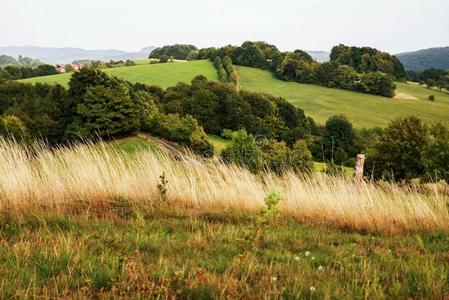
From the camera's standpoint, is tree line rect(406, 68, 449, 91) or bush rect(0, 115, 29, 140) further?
tree line rect(406, 68, 449, 91)

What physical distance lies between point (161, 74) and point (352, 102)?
157 feet

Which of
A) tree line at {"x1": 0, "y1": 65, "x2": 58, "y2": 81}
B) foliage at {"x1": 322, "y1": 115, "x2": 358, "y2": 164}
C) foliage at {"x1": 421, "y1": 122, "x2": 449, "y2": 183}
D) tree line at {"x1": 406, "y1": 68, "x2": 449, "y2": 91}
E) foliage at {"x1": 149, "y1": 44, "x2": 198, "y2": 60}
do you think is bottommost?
foliage at {"x1": 322, "y1": 115, "x2": 358, "y2": 164}

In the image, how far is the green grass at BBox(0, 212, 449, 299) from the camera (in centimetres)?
308

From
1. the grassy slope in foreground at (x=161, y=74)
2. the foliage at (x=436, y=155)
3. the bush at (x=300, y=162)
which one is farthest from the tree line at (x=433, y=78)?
the foliage at (x=436, y=155)

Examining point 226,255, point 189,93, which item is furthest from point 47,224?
point 189,93

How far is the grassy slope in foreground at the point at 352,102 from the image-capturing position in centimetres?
8544

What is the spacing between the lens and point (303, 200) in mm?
6707

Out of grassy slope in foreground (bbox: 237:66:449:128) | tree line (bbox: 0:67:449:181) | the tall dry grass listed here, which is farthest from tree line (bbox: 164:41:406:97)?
the tall dry grass

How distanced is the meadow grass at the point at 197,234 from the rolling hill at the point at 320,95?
3060 inches

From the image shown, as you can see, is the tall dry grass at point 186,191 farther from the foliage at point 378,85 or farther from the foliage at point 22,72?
the foliage at point 378,85

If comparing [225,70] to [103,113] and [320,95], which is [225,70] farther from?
[103,113]

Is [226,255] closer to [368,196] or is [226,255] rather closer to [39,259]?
[39,259]

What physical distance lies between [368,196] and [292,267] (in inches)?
146

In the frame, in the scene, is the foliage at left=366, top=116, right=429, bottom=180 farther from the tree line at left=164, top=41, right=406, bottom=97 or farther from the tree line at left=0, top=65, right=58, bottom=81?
the tree line at left=0, top=65, right=58, bottom=81
